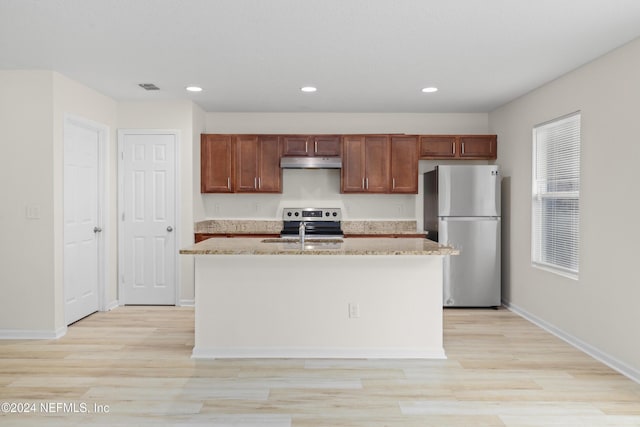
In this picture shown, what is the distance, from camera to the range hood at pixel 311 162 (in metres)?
5.87

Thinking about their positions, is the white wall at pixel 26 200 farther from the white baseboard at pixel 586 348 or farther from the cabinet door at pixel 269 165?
the white baseboard at pixel 586 348

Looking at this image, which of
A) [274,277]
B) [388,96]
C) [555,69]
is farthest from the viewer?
[388,96]

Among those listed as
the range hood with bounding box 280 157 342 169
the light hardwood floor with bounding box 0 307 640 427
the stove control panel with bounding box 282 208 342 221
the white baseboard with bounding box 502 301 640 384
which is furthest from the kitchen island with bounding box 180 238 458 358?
the stove control panel with bounding box 282 208 342 221

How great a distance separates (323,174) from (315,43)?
9.46 ft

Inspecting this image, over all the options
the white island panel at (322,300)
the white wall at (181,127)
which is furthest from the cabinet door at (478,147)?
the white wall at (181,127)

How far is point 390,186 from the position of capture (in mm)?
6016

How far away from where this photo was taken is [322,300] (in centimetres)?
379

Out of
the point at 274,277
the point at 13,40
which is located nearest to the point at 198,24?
the point at 13,40

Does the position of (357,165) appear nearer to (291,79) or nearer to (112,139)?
(291,79)

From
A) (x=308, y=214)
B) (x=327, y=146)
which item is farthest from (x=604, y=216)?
(x=308, y=214)

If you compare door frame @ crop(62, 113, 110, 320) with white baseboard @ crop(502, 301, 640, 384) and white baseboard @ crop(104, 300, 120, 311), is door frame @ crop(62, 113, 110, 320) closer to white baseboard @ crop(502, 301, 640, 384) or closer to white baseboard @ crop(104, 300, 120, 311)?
white baseboard @ crop(104, 300, 120, 311)

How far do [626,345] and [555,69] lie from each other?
230 centimetres

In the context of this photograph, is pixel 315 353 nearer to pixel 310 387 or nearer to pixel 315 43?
pixel 310 387

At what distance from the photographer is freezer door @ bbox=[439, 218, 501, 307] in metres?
5.50
